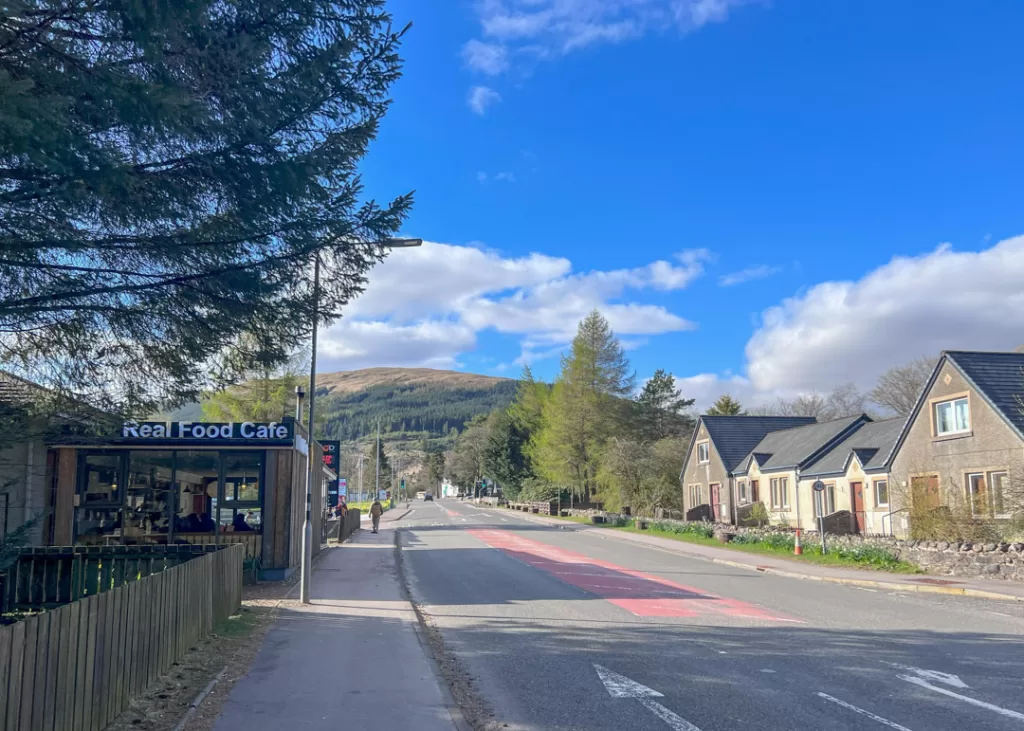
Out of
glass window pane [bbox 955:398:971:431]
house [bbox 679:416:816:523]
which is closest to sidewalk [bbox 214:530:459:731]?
glass window pane [bbox 955:398:971:431]

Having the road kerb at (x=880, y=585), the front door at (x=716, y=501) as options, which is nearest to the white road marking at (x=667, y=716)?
the road kerb at (x=880, y=585)

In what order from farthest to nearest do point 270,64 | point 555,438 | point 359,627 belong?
point 555,438 < point 359,627 < point 270,64

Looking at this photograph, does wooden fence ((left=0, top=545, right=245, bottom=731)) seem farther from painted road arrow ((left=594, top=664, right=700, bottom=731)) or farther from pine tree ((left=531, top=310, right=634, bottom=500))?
pine tree ((left=531, top=310, right=634, bottom=500))

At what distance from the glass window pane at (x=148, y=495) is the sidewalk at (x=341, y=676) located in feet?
17.2

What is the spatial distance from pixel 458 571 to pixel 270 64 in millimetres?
16384

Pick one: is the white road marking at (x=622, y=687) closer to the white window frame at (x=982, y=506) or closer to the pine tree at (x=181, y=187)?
the pine tree at (x=181, y=187)

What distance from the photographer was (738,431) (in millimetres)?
49688

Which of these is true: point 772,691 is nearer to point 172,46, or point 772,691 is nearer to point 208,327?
point 208,327

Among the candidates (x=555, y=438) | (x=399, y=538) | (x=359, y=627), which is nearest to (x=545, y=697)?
(x=359, y=627)

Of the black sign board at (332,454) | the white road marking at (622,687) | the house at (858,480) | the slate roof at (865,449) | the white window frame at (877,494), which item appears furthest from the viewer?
the black sign board at (332,454)

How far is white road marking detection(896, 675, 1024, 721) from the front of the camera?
7469mm

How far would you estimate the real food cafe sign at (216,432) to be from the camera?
17844 millimetres

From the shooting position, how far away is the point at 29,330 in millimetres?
8344

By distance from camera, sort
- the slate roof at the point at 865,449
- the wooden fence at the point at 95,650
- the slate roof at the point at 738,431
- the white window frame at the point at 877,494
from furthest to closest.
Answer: the slate roof at the point at 738,431 → the slate roof at the point at 865,449 → the white window frame at the point at 877,494 → the wooden fence at the point at 95,650
